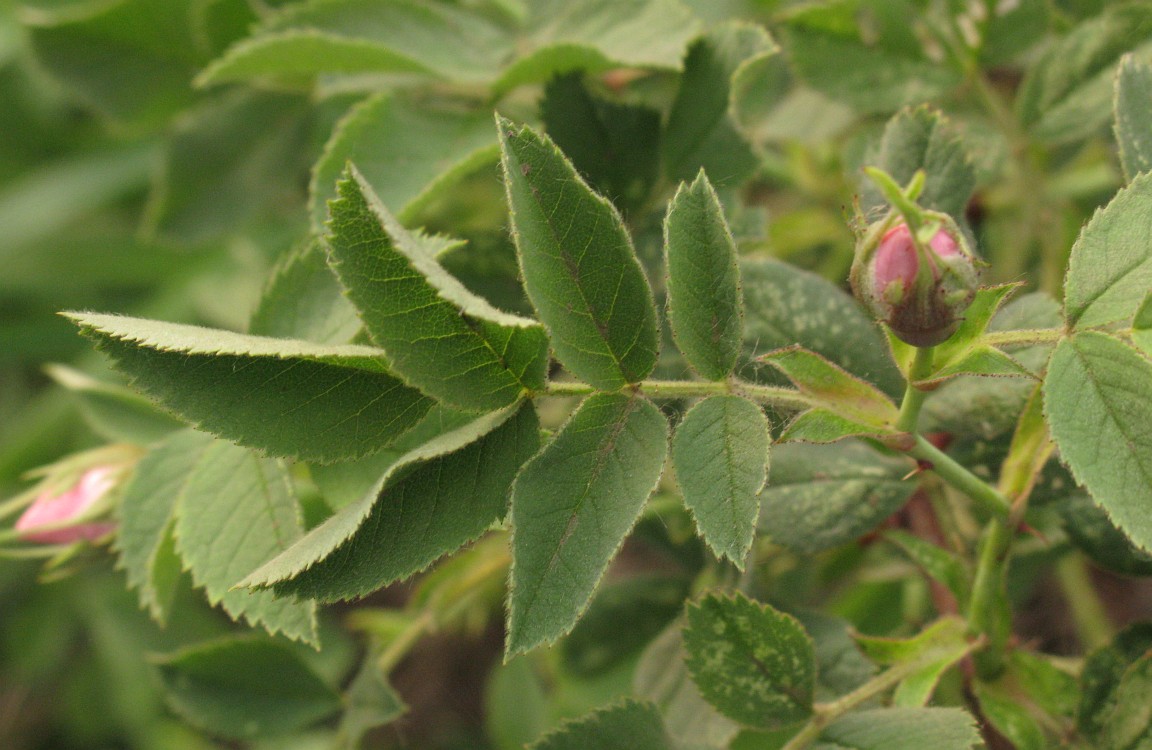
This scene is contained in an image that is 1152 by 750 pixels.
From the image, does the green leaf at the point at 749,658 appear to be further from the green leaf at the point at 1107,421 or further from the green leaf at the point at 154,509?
the green leaf at the point at 154,509

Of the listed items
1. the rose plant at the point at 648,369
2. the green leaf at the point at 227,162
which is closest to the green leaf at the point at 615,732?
the rose plant at the point at 648,369

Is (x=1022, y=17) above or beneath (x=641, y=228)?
above

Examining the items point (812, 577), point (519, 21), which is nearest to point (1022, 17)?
point (519, 21)

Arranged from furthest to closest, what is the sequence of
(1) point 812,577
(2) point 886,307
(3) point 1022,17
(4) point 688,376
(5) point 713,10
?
(5) point 713,10 → (1) point 812,577 → (3) point 1022,17 → (4) point 688,376 → (2) point 886,307

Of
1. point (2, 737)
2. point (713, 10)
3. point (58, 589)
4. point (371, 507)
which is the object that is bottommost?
point (2, 737)

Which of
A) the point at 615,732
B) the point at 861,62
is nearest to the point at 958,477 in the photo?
the point at 615,732

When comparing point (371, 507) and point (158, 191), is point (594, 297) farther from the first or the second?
point (158, 191)
